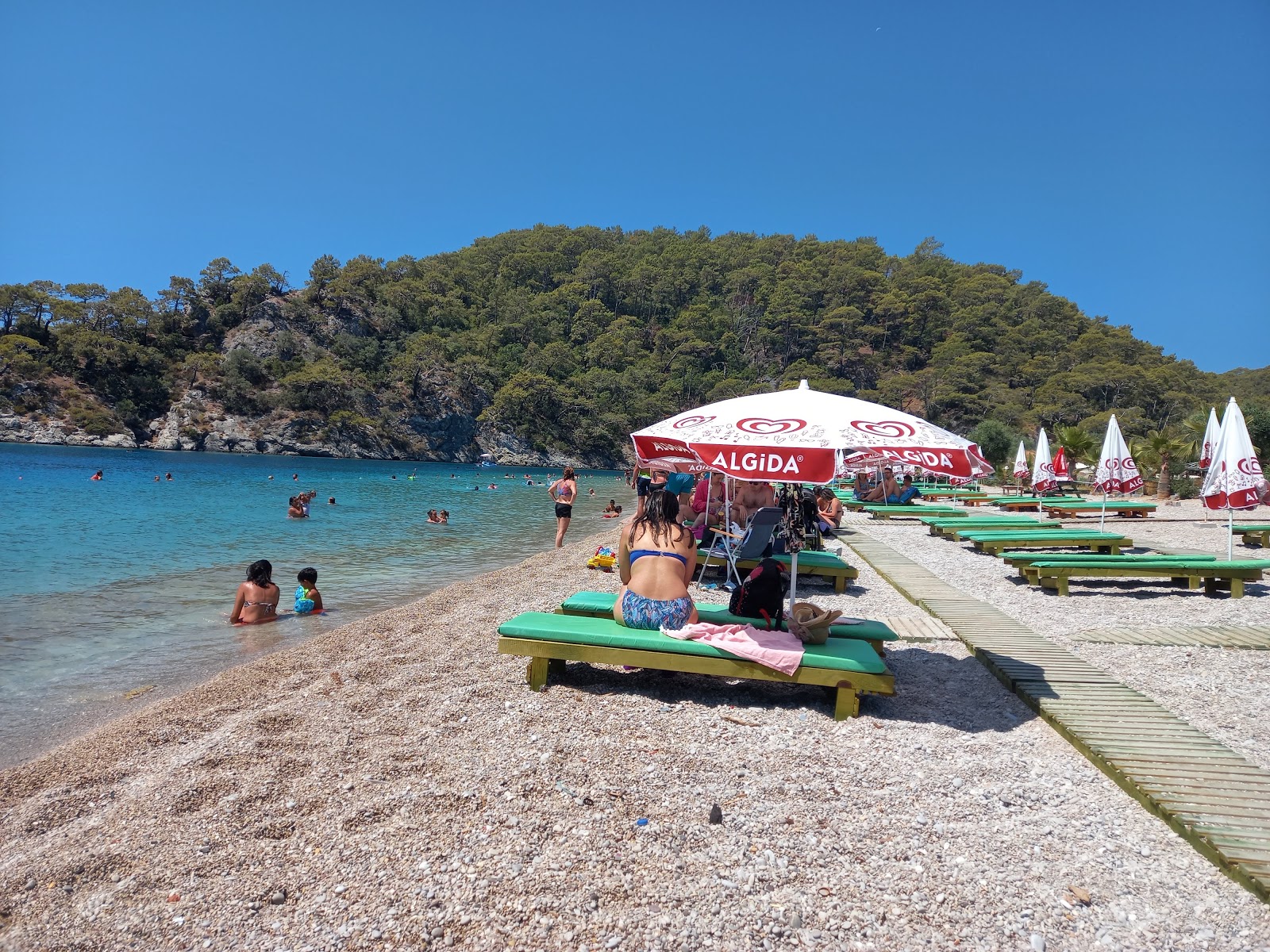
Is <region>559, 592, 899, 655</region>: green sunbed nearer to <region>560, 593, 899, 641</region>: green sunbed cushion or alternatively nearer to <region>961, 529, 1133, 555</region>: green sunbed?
<region>560, 593, 899, 641</region>: green sunbed cushion

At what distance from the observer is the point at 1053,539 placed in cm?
1173

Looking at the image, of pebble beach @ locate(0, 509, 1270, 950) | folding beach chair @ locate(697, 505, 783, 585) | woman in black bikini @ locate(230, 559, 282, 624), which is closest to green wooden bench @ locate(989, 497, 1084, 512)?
folding beach chair @ locate(697, 505, 783, 585)

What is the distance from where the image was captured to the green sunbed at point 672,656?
4637mm

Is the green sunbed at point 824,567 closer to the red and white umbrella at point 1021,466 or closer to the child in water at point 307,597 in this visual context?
the child in water at point 307,597

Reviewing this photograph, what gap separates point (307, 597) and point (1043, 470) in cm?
1919

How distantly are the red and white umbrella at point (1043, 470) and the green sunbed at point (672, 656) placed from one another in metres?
17.1

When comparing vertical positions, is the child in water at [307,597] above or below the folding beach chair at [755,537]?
below

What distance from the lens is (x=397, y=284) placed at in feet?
337

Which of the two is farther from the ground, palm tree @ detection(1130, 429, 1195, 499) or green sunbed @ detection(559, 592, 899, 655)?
palm tree @ detection(1130, 429, 1195, 499)

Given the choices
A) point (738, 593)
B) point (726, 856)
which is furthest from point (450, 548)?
point (726, 856)

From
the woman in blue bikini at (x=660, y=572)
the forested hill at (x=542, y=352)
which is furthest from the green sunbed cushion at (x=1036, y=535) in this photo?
the forested hill at (x=542, y=352)

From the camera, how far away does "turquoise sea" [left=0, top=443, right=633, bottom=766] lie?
682 cm

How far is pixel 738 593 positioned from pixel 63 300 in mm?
105115

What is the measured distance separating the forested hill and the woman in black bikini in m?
68.3
